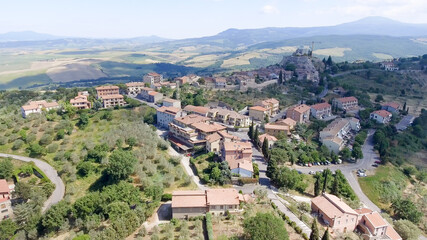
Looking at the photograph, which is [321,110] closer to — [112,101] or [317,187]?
[317,187]

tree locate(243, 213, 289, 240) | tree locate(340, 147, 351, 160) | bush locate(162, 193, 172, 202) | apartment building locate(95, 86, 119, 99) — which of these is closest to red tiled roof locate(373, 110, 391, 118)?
tree locate(340, 147, 351, 160)

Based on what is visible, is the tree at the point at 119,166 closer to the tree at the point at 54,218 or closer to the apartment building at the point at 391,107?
the tree at the point at 54,218

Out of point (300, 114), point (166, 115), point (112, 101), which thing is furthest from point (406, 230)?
point (112, 101)

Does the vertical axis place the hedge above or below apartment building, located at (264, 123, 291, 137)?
below

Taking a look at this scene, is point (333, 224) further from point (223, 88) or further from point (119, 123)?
point (223, 88)

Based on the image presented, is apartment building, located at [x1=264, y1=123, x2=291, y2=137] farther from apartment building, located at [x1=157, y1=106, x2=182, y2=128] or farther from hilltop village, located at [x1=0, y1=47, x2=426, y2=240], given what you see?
apartment building, located at [x1=157, y1=106, x2=182, y2=128]

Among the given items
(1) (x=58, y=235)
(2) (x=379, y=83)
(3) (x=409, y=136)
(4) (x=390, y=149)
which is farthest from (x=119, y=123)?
(2) (x=379, y=83)
